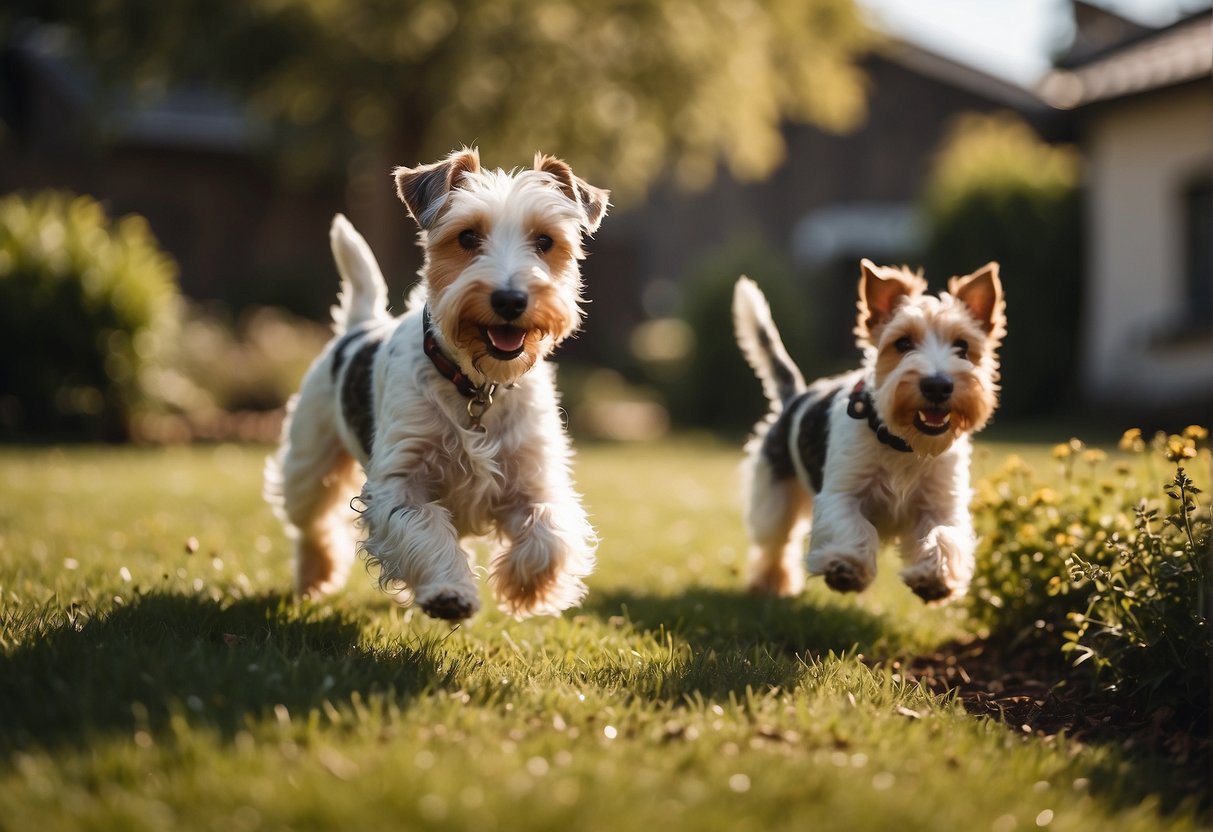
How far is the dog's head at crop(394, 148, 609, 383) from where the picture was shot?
4.27m

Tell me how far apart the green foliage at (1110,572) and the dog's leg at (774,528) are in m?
0.92

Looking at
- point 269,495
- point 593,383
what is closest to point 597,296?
point 593,383

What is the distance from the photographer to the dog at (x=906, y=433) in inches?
182

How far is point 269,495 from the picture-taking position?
5.85 metres

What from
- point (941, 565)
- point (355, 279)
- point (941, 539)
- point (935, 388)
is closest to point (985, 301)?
point (935, 388)

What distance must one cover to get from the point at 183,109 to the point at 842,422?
26521 millimetres

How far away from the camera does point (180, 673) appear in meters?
3.47

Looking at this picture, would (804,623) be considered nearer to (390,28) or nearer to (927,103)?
(390,28)

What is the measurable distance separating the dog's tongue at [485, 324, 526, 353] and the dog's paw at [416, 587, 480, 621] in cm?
91

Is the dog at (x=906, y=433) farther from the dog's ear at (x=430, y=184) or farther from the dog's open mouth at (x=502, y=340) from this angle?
the dog's ear at (x=430, y=184)

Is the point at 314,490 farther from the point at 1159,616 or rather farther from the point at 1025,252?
the point at 1025,252

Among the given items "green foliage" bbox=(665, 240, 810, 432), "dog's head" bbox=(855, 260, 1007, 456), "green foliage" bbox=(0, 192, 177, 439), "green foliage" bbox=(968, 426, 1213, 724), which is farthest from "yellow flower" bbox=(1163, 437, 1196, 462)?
"green foliage" bbox=(665, 240, 810, 432)

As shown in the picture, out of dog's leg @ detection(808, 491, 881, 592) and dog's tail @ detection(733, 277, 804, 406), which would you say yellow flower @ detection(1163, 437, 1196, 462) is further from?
dog's tail @ detection(733, 277, 804, 406)

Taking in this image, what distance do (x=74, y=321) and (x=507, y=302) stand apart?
10456 millimetres
